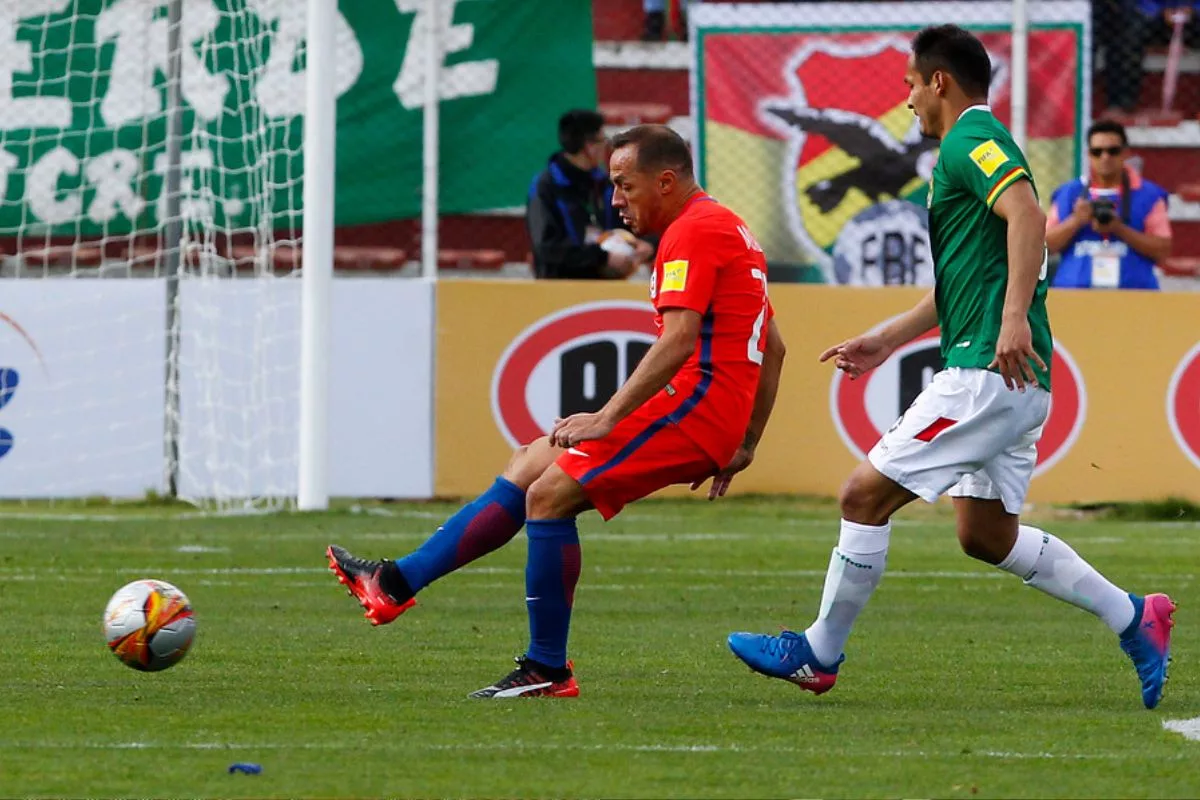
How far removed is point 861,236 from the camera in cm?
1697

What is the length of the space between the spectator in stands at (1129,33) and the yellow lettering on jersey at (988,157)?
12.7m

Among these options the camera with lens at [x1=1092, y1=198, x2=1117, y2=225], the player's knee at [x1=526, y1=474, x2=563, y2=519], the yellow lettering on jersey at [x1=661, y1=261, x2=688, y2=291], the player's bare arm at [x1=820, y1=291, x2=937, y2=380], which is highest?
the camera with lens at [x1=1092, y1=198, x2=1117, y2=225]

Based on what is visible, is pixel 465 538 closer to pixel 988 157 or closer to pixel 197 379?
pixel 988 157

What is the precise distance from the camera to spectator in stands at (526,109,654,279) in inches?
570

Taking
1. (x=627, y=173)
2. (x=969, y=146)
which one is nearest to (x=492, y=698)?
(x=627, y=173)

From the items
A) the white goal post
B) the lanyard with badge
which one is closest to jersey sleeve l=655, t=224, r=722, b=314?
the white goal post

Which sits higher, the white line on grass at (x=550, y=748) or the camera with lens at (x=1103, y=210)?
the camera with lens at (x=1103, y=210)

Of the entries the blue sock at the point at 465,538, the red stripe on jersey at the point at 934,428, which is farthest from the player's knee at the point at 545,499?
the red stripe on jersey at the point at 934,428

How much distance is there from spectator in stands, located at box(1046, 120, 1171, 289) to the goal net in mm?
5045

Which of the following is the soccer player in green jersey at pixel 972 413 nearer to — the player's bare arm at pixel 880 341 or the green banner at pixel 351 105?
the player's bare arm at pixel 880 341

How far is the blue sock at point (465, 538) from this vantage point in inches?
274

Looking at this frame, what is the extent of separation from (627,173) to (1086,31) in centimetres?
1052

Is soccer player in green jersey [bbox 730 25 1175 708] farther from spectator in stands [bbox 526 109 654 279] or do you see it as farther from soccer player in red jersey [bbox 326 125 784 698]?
spectator in stands [bbox 526 109 654 279]

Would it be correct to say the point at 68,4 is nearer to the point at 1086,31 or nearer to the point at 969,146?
the point at 1086,31
